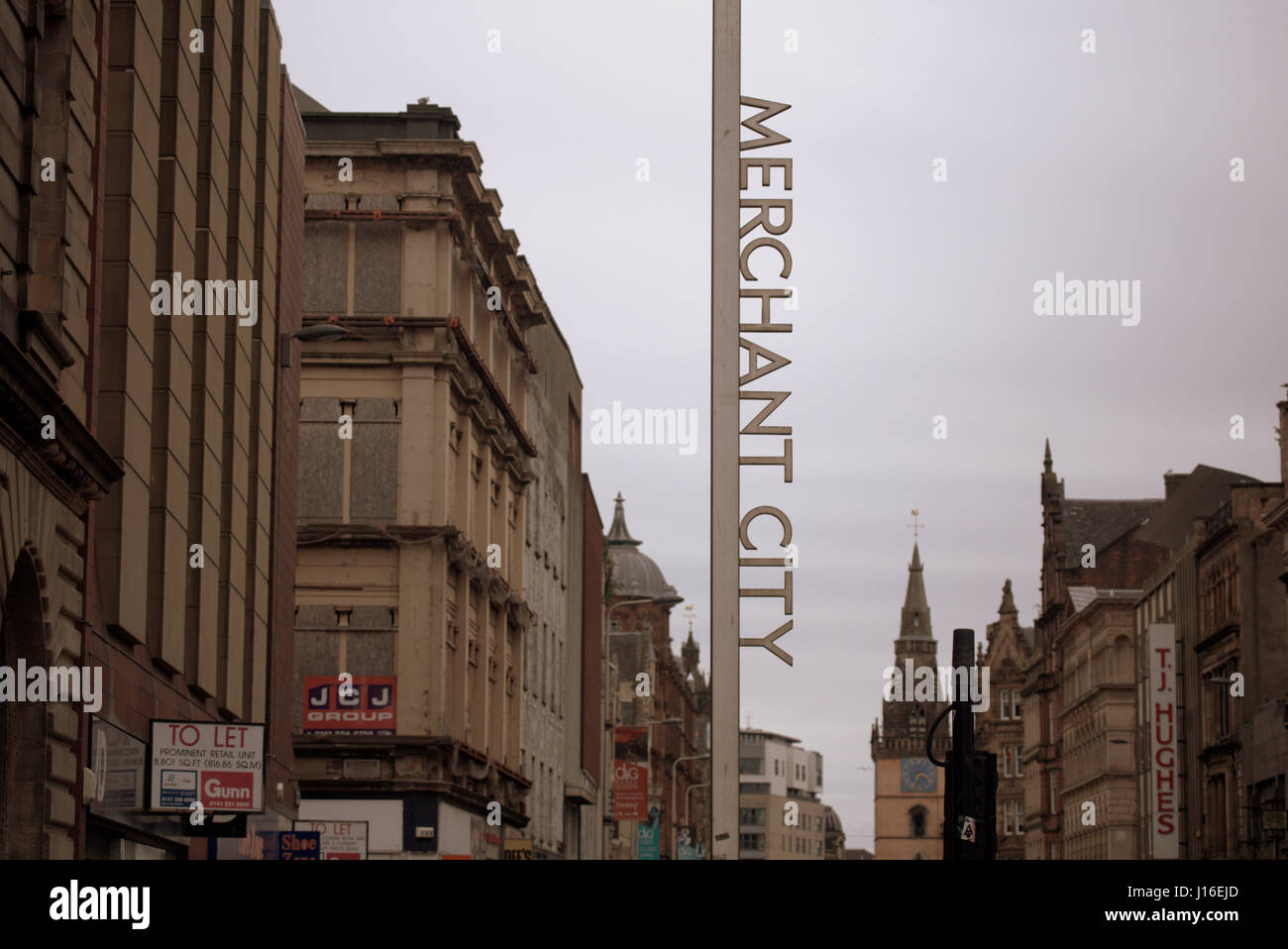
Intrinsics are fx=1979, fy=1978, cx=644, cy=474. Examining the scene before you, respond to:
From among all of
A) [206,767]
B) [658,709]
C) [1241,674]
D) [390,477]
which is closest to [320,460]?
[390,477]

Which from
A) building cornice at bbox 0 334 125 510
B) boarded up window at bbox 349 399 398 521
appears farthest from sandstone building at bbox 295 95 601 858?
building cornice at bbox 0 334 125 510

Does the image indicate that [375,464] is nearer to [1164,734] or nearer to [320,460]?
[320,460]

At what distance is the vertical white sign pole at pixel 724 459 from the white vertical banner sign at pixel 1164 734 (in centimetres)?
6867

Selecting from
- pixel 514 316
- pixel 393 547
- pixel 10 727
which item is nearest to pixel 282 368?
pixel 393 547

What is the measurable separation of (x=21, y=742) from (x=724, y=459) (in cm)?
1035

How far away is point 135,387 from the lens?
83.7 feet

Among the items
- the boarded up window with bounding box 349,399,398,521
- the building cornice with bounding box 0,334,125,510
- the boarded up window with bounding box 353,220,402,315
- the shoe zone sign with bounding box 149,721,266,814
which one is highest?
the boarded up window with bounding box 353,220,402,315

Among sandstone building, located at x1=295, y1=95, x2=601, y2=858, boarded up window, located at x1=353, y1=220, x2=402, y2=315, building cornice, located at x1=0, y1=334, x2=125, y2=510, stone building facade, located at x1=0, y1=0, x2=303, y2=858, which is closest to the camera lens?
building cornice, located at x1=0, y1=334, x2=125, y2=510

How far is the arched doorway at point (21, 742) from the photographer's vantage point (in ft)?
65.4

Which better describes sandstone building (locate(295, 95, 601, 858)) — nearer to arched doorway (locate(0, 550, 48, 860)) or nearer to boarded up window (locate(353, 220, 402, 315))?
boarded up window (locate(353, 220, 402, 315))

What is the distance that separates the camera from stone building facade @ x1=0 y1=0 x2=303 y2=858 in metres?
20.1

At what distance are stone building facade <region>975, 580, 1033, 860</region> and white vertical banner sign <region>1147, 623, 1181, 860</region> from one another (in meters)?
61.8
